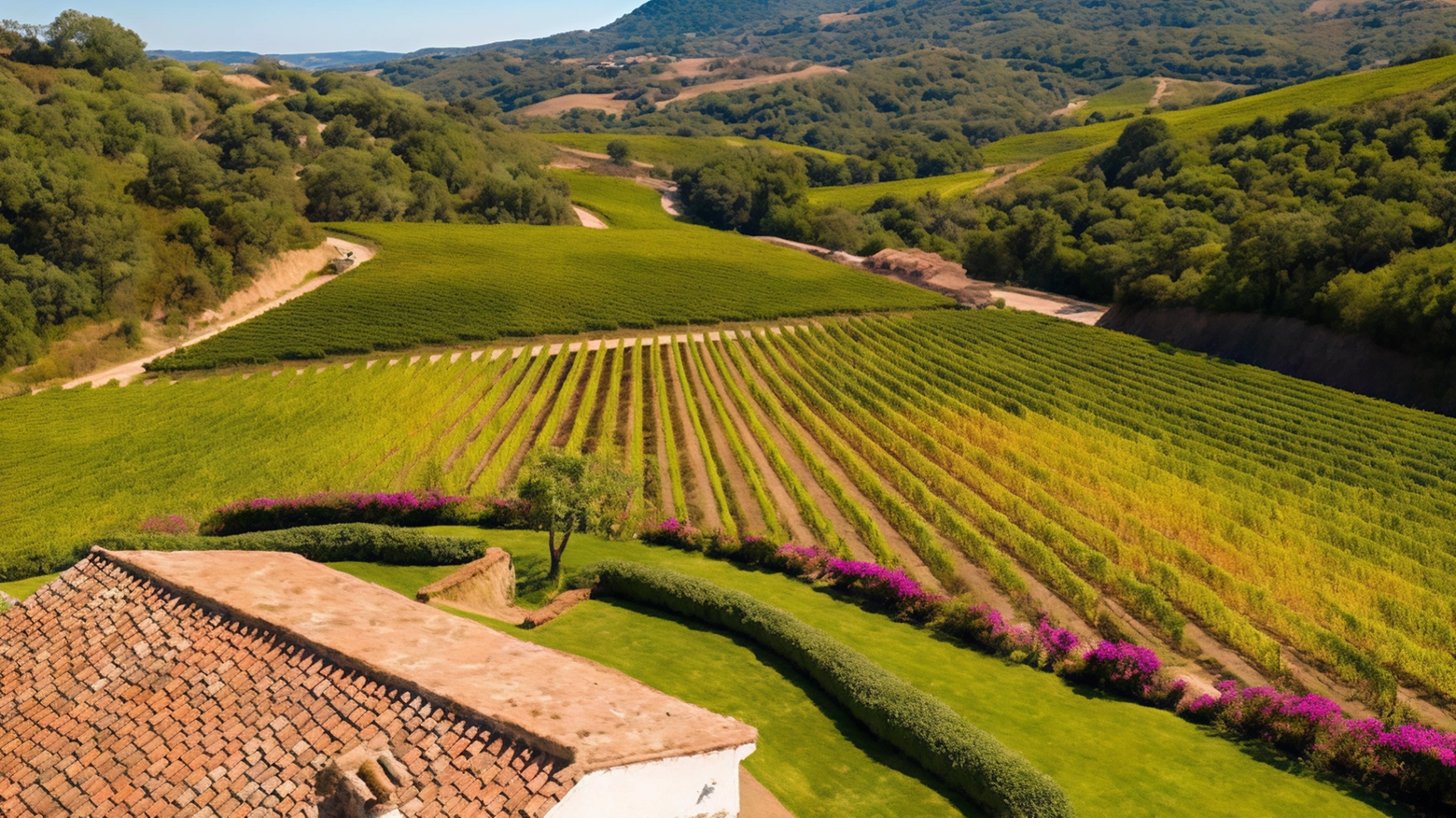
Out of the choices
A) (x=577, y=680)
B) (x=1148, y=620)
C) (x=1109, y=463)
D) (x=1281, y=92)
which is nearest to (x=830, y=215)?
(x=1281, y=92)

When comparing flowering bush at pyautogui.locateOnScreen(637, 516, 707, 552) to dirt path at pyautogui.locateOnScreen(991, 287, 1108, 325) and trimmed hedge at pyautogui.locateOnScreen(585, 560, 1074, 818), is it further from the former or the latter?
dirt path at pyautogui.locateOnScreen(991, 287, 1108, 325)

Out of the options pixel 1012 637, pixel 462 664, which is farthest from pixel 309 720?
pixel 1012 637

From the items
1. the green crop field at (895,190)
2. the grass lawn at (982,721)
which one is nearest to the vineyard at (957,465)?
the grass lawn at (982,721)

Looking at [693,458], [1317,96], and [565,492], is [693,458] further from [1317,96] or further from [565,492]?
[1317,96]

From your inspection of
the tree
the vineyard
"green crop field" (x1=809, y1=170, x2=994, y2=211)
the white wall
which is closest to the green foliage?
"green crop field" (x1=809, y1=170, x2=994, y2=211)

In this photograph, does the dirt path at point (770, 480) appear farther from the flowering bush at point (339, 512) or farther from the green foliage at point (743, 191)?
the green foliage at point (743, 191)

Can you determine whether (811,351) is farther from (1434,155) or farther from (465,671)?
(1434,155)
